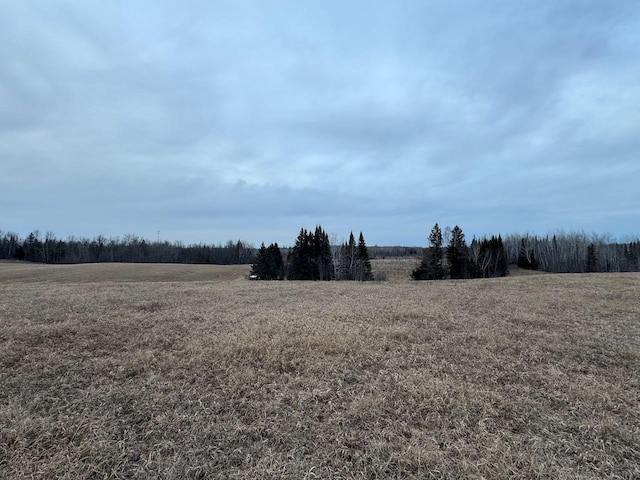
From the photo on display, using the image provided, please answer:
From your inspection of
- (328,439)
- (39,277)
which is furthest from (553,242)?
(39,277)

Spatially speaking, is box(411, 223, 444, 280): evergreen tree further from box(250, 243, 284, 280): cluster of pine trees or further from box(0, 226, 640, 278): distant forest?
box(250, 243, 284, 280): cluster of pine trees

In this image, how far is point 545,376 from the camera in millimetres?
6867

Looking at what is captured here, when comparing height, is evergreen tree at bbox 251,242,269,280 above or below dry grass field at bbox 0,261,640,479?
above

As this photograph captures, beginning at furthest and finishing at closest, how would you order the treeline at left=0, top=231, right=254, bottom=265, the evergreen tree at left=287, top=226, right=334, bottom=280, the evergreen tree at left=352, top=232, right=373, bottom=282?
1. the treeline at left=0, top=231, right=254, bottom=265
2. the evergreen tree at left=287, top=226, right=334, bottom=280
3. the evergreen tree at left=352, top=232, right=373, bottom=282

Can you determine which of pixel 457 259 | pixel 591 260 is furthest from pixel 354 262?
pixel 591 260

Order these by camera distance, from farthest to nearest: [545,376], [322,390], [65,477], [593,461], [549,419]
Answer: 1. [545,376]
2. [322,390]
3. [549,419]
4. [593,461]
5. [65,477]

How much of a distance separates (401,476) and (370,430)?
96cm

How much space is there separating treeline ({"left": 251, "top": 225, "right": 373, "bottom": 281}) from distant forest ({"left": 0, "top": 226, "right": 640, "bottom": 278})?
1084mm

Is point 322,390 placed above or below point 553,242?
below

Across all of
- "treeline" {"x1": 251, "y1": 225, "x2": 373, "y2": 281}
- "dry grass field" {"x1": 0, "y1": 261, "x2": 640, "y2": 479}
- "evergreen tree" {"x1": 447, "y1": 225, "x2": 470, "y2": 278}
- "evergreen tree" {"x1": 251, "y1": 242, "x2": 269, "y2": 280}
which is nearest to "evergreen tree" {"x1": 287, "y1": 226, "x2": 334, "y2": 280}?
"treeline" {"x1": 251, "y1": 225, "x2": 373, "y2": 281}

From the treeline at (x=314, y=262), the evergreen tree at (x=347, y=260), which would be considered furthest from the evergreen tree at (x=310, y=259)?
the evergreen tree at (x=347, y=260)

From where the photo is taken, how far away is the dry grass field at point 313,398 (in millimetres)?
4051

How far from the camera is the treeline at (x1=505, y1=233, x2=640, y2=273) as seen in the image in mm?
65375

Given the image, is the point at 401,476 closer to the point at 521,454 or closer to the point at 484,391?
the point at 521,454
